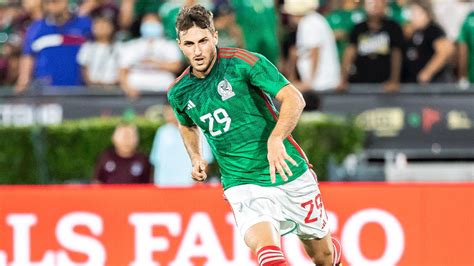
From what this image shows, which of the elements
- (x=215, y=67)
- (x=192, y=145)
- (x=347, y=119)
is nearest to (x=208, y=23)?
(x=215, y=67)

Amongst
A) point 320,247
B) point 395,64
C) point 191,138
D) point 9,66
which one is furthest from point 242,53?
point 9,66

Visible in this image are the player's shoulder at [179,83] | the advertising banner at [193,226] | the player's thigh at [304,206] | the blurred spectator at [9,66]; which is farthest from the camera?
the blurred spectator at [9,66]

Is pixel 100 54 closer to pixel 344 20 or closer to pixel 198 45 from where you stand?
pixel 344 20

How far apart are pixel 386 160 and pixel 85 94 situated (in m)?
3.46

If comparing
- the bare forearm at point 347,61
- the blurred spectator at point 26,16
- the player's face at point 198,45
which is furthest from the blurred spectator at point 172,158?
the player's face at point 198,45

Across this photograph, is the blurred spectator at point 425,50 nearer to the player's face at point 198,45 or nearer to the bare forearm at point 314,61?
the bare forearm at point 314,61

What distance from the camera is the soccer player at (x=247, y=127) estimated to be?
675 centimetres

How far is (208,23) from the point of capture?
22.1 ft

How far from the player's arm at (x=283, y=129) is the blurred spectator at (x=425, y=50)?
6330 millimetres

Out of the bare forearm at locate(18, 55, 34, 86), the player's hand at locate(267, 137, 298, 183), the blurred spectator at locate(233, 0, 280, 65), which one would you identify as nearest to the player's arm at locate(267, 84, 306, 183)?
the player's hand at locate(267, 137, 298, 183)

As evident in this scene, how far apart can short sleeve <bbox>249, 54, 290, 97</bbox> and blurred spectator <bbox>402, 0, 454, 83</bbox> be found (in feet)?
20.4

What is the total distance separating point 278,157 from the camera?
6.51 metres

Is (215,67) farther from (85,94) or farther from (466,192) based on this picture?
(85,94)

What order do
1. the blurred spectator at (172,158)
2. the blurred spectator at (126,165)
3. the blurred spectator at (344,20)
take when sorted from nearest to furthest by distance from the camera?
the blurred spectator at (126,165) < the blurred spectator at (172,158) < the blurred spectator at (344,20)
